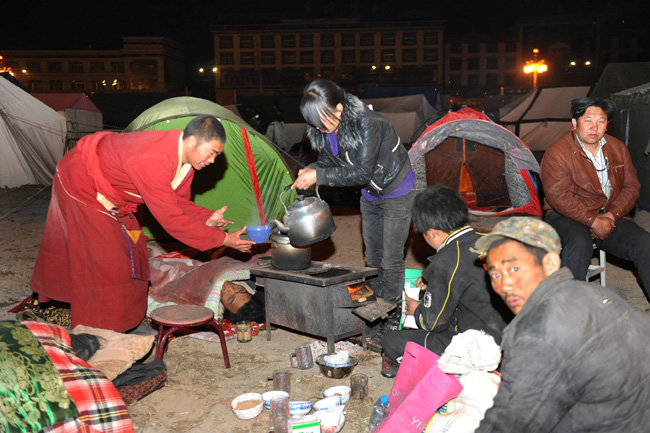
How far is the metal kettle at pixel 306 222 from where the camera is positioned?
3350mm

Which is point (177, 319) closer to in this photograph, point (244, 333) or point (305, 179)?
point (244, 333)

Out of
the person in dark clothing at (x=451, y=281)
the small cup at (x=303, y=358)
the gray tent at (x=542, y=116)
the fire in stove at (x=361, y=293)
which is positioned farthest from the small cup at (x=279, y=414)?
the gray tent at (x=542, y=116)

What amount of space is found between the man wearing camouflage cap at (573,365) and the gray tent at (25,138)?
12.4 meters

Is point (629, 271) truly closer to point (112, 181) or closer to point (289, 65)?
point (112, 181)

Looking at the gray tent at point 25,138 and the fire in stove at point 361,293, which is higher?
the gray tent at point 25,138

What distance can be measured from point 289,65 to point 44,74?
25.0 metres

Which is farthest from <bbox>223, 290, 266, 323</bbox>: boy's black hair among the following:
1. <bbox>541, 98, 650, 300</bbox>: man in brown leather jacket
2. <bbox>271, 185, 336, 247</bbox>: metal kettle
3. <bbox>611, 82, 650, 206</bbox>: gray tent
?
<bbox>611, 82, 650, 206</bbox>: gray tent

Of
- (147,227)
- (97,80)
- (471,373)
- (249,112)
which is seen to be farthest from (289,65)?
(471,373)

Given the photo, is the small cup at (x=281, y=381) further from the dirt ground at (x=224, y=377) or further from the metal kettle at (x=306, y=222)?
the metal kettle at (x=306, y=222)

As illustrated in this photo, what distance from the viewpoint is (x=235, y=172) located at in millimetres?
6113

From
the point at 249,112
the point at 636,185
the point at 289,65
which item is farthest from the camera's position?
the point at 289,65

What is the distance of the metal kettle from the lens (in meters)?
3.35

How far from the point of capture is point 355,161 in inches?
138

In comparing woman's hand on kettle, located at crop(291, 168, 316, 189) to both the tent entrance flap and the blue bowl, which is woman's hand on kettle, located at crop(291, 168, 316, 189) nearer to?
the blue bowl
